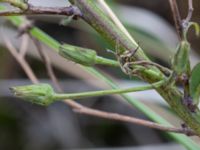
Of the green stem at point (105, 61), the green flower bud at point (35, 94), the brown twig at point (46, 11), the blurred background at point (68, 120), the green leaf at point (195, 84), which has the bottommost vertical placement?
the blurred background at point (68, 120)

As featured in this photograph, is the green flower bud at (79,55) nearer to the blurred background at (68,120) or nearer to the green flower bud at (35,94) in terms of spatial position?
the green flower bud at (35,94)

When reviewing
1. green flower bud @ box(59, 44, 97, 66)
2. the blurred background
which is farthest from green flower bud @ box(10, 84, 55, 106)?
the blurred background

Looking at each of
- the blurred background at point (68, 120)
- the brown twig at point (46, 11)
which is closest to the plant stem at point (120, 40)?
the brown twig at point (46, 11)

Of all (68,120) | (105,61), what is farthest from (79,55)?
(68,120)

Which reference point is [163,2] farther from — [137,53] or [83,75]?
[137,53]

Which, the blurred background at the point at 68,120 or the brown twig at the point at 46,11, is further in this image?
the blurred background at the point at 68,120

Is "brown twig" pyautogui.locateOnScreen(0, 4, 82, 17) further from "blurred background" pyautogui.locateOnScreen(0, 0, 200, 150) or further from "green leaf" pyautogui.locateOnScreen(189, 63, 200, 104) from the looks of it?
"blurred background" pyautogui.locateOnScreen(0, 0, 200, 150)

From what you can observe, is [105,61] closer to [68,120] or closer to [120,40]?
[120,40]

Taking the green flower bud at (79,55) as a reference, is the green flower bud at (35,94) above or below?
below

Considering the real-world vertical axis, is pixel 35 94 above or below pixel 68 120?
above
